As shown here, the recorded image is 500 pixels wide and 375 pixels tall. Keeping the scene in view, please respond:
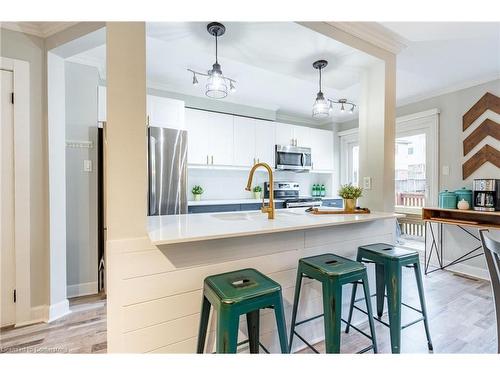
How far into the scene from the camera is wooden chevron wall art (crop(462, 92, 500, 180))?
2.89 m

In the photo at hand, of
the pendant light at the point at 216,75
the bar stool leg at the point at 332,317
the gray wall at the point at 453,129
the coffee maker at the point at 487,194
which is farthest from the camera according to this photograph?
the gray wall at the point at 453,129

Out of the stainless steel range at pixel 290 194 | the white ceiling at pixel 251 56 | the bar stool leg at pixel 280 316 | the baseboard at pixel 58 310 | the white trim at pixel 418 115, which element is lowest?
the baseboard at pixel 58 310

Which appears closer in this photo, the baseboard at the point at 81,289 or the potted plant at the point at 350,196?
the potted plant at the point at 350,196

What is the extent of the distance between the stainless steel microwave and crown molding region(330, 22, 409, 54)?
222 centimetres

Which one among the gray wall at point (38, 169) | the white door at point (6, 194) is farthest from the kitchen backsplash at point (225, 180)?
the white door at point (6, 194)

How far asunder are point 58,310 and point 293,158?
3620 mm

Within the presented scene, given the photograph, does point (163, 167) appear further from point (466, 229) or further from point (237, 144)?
point (466, 229)

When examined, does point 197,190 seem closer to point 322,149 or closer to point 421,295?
point 322,149

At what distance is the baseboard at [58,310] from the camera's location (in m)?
2.07

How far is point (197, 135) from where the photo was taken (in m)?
3.48

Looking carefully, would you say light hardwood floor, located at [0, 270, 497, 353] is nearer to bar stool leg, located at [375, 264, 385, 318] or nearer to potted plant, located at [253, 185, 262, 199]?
bar stool leg, located at [375, 264, 385, 318]

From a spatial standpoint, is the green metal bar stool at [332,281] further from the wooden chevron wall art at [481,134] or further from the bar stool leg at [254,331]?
the wooden chevron wall art at [481,134]

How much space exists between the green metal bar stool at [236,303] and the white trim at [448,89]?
144 inches

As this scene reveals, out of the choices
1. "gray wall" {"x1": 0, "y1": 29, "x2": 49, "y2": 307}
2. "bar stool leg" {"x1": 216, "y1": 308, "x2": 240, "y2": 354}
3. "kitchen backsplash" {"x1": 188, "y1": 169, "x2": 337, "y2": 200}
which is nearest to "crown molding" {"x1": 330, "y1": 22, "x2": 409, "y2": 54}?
"bar stool leg" {"x1": 216, "y1": 308, "x2": 240, "y2": 354}
